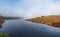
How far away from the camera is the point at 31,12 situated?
136 inches

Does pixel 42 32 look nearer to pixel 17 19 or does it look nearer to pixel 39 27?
pixel 39 27

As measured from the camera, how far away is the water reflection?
340 centimetres

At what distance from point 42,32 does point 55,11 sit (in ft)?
2.09

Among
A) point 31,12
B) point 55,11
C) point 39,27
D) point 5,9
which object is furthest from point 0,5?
point 55,11

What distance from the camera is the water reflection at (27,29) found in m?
3.40

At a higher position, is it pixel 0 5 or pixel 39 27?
pixel 0 5

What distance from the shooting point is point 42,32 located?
343cm

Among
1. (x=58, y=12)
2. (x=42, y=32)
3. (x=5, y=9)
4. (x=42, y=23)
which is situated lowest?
(x=42, y=32)

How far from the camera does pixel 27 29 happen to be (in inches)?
136

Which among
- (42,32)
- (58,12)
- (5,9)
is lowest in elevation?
(42,32)

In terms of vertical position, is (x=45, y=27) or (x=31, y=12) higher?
(x=31, y=12)

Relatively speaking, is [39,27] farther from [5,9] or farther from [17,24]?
[5,9]

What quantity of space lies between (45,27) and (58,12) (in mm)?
510

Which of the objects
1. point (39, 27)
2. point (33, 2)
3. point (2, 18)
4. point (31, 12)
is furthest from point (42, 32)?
point (2, 18)
